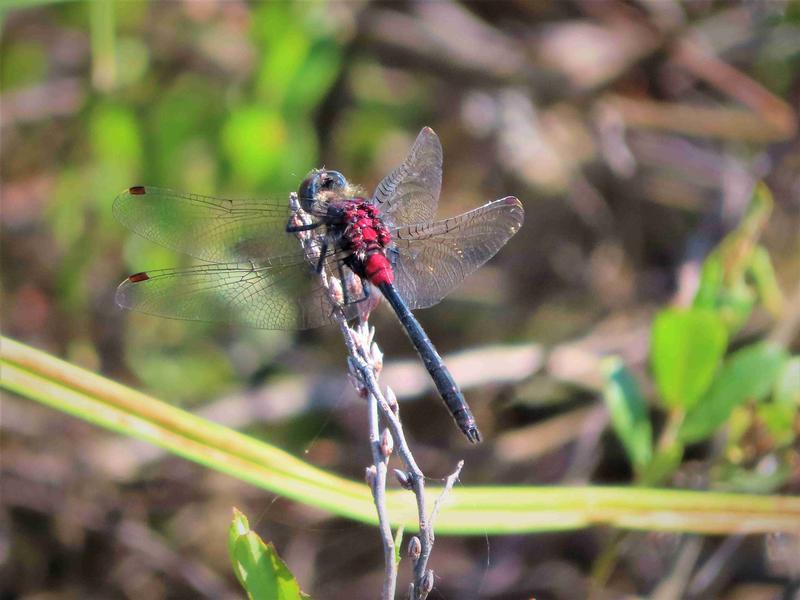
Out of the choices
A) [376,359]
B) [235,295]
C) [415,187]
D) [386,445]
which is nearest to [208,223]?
[235,295]

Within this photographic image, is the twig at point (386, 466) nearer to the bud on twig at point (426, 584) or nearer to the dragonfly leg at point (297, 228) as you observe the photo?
the bud on twig at point (426, 584)

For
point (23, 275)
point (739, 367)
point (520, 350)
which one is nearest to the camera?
point (739, 367)

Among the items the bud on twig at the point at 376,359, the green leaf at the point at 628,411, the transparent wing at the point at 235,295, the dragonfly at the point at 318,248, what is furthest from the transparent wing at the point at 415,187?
the bud on twig at the point at 376,359

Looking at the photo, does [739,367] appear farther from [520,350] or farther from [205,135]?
[205,135]

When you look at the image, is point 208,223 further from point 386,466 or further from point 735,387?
point 735,387

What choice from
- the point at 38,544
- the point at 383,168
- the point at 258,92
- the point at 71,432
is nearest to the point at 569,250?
the point at 383,168

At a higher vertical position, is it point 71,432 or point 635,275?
point 635,275

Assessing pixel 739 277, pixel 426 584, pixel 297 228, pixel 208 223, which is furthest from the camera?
pixel 739 277
